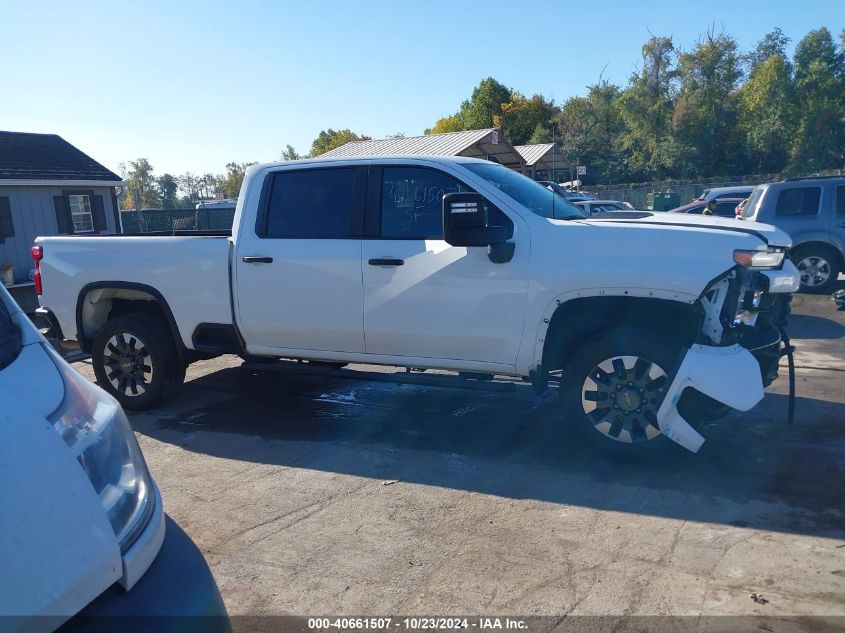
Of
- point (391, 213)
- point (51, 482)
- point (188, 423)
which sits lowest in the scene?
point (188, 423)

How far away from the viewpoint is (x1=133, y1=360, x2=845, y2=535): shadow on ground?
414cm

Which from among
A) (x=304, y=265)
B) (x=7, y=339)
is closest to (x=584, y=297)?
(x=304, y=265)

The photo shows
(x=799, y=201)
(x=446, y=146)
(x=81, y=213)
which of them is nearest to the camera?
(x=799, y=201)

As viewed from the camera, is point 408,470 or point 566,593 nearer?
point 566,593

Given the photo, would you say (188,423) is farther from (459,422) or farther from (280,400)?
(459,422)

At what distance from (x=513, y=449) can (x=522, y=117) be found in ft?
203

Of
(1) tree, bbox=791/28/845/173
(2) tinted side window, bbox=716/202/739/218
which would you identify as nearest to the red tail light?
(2) tinted side window, bbox=716/202/739/218

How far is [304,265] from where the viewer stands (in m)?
5.38

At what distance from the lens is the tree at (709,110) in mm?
52125

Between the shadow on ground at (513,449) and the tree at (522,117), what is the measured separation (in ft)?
195

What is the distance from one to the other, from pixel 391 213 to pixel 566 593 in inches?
121

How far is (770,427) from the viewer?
532 centimetres

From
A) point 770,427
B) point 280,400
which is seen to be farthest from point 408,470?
point 770,427

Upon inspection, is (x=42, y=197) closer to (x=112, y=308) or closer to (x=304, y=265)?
(x=112, y=308)
